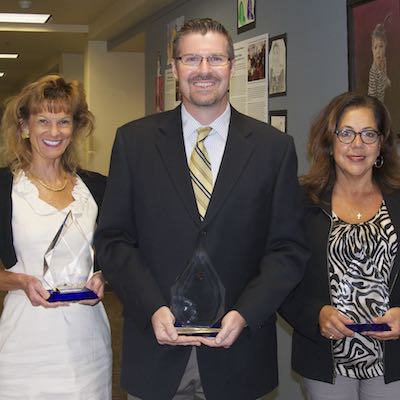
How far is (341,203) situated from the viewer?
2.44m

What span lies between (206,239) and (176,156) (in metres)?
0.26

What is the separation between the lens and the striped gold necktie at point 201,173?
6.83 feet

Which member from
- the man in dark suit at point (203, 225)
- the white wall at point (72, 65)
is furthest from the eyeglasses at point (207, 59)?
the white wall at point (72, 65)

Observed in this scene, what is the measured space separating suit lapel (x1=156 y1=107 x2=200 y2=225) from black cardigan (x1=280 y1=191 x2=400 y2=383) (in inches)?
19.9

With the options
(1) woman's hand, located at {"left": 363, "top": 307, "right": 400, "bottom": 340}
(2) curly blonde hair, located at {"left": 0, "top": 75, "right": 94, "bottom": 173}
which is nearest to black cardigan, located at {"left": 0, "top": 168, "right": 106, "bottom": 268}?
(2) curly blonde hair, located at {"left": 0, "top": 75, "right": 94, "bottom": 173}

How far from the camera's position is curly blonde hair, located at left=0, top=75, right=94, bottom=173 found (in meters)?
2.68

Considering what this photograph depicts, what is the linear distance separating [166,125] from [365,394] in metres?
1.05

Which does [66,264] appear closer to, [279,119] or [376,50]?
[376,50]

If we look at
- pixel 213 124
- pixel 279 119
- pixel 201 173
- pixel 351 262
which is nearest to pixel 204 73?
pixel 213 124

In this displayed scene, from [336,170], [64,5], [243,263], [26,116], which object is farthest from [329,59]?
[64,5]

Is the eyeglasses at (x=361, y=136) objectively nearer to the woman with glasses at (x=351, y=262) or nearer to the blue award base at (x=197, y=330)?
the woman with glasses at (x=351, y=262)

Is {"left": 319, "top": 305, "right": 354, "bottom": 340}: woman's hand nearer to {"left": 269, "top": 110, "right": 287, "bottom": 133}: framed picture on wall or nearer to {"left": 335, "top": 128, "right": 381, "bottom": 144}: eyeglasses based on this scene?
{"left": 335, "top": 128, "right": 381, "bottom": 144}: eyeglasses

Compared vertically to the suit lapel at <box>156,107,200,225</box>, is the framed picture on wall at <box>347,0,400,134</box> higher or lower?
higher

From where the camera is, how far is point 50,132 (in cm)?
265
